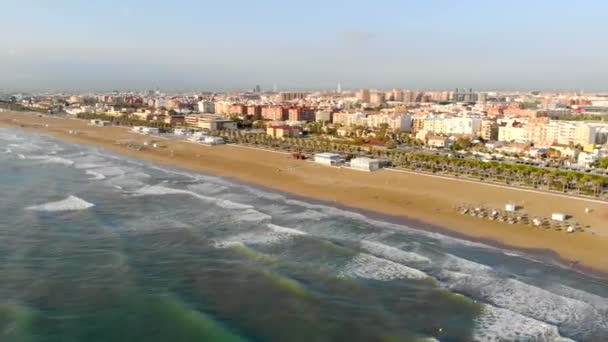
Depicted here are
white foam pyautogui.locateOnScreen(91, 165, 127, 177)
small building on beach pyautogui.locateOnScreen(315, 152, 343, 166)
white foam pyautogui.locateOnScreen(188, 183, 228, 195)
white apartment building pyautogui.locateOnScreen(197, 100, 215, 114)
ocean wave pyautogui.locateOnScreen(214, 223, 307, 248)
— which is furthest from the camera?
white apartment building pyautogui.locateOnScreen(197, 100, 215, 114)

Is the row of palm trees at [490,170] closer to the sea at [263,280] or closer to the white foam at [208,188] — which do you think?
the sea at [263,280]

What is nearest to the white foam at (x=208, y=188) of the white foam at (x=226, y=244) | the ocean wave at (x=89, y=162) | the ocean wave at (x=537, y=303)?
the white foam at (x=226, y=244)

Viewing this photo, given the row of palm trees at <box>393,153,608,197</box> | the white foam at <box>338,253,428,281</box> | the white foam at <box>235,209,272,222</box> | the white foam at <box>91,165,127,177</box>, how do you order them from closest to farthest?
the white foam at <box>338,253,428,281</box>, the white foam at <box>235,209,272,222</box>, the row of palm trees at <box>393,153,608,197</box>, the white foam at <box>91,165,127,177</box>

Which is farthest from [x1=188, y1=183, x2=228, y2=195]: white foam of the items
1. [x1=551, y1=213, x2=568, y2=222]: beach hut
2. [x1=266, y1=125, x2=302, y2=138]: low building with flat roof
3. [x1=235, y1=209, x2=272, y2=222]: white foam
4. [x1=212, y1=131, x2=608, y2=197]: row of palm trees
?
[x1=266, y1=125, x2=302, y2=138]: low building with flat roof

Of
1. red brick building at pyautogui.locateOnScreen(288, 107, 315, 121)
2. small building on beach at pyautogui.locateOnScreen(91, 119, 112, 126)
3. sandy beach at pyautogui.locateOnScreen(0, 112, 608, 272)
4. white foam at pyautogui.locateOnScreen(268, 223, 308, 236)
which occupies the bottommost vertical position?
sandy beach at pyautogui.locateOnScreen(0, 112, 608, 272)

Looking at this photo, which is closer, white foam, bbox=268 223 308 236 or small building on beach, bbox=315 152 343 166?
white foam, bbox=268 223 308 236

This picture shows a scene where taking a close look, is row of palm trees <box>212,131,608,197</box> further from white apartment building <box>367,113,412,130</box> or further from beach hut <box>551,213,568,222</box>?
white apartment building <box>367,113,412,130</box>

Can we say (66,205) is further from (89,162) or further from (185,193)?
(89,162)

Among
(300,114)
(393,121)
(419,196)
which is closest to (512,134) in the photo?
(393,121)
